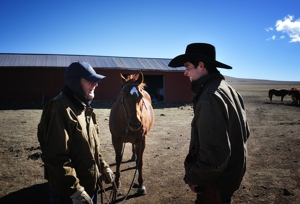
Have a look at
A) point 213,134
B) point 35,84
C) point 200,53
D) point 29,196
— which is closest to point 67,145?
point 213,134

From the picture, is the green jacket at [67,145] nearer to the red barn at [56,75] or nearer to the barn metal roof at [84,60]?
the red barn at [56,75]

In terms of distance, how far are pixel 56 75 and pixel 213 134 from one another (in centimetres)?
2008

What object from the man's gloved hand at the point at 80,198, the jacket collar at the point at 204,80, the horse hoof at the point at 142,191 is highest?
the jacket collar at the point at 204,80

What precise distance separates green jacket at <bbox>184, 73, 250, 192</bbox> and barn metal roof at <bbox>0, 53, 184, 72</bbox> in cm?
1892

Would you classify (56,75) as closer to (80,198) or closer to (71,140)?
(71,140)

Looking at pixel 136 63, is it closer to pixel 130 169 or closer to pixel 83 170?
pixel 130 169

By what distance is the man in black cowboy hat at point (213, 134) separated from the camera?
171 centimetres

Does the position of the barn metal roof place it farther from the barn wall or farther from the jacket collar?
the jacket collar

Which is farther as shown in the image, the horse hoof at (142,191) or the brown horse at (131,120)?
the horse hoof at (142,191)

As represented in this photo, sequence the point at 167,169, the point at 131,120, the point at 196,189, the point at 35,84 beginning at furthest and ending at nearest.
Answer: the point at 35,84, the point at 167,169, the point at 131,120, the point at 196,189

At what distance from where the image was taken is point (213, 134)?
5.59ft

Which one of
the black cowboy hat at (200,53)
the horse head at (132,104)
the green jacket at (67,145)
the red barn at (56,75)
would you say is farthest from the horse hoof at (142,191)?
the red barn at (56,75)

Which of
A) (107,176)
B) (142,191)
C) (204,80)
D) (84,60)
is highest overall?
(84,60)

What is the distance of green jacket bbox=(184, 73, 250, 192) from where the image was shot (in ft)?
5.59
